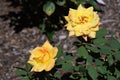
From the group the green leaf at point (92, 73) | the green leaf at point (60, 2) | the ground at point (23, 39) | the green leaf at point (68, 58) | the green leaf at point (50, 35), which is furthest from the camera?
the green leaf at point (50, 35)

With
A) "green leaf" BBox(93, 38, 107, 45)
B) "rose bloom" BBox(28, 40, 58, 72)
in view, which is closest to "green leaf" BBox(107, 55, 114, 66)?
"green leaf" BBox(93, 38, 107, 45)

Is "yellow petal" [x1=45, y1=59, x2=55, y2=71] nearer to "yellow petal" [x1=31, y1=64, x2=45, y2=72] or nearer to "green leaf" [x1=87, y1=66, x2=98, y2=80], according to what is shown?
"yellow petal" [x1=31, y1=64, x2=45, y2=72]

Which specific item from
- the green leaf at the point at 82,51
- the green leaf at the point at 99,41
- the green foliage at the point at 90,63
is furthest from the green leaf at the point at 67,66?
the green leaf at the point at 99,41

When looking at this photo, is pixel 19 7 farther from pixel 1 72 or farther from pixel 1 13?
pixel 1 72

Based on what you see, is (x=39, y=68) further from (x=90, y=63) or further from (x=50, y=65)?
(x=90, y=63)

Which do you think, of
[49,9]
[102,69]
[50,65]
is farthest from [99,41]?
[49,9]

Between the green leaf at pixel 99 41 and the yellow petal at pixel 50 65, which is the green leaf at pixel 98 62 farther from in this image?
the yellow petal at pixel 50 65
